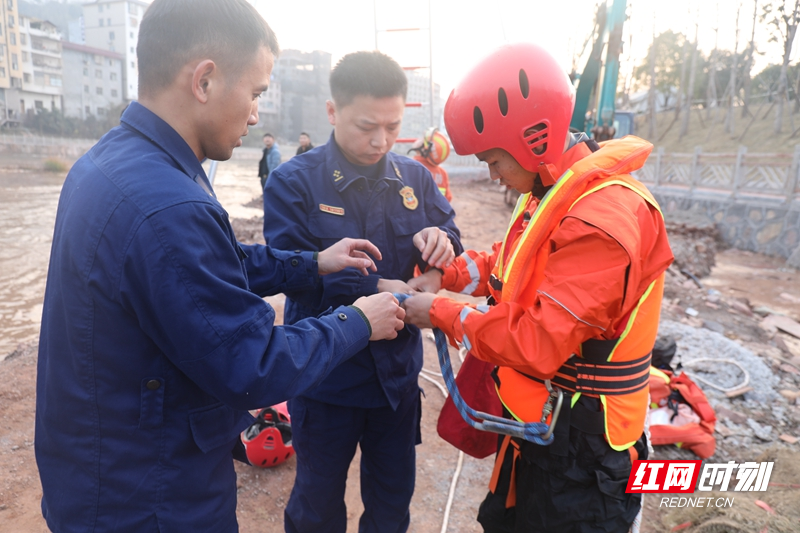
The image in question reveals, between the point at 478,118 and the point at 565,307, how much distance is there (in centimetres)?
85

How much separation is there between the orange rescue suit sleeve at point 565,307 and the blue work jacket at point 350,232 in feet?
2.73

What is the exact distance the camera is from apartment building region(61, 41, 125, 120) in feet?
143

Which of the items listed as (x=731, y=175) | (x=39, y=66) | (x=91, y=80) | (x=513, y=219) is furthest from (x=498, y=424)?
(x=91, y=80)

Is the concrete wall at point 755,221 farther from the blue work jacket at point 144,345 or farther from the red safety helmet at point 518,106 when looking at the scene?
the blue work jacket at point 144,345

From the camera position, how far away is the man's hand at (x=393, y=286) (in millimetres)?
2480

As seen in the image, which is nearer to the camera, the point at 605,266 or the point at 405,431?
the point at 605,266

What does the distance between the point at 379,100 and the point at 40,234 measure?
16.7 m

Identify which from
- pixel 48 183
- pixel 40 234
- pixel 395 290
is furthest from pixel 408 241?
pixel 48 183

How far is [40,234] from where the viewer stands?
15.2 m

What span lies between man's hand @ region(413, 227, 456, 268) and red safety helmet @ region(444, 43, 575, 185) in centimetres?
65

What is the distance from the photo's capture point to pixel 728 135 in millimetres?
33219

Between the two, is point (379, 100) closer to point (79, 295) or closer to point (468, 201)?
point (79, 295)

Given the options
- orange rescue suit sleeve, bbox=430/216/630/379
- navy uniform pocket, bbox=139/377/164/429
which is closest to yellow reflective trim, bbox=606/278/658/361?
orange rescue suit sleeve, bbox=430/216/630/379
